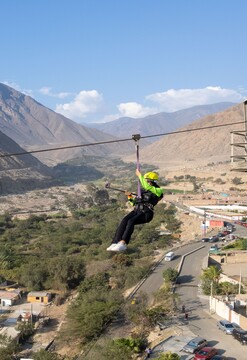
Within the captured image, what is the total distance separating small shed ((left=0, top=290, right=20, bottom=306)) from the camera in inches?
1092

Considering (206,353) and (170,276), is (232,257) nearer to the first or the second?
(170,276)

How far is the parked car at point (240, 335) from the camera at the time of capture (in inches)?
712

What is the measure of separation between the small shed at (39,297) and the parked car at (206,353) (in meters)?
13.6

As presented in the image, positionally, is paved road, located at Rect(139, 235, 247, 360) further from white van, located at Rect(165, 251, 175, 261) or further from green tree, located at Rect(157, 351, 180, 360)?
green tree, located at Rect(157, 351, 180, 360)

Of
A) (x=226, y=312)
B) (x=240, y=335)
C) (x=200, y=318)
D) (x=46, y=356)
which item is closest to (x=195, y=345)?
(x=240, y=335)

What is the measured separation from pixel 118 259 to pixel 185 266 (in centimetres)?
511

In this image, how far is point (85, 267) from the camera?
32.8 meters

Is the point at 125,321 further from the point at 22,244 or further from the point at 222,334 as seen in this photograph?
the point at 22,244

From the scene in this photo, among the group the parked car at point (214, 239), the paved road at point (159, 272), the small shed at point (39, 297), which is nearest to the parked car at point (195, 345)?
the paved road at point (159, 272)

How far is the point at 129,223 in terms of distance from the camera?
8.49m

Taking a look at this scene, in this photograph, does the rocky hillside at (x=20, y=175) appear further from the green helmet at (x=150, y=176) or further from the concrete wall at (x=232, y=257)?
the green helmet at (x=150, y=176)

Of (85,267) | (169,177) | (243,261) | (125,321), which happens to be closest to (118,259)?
(85,267)

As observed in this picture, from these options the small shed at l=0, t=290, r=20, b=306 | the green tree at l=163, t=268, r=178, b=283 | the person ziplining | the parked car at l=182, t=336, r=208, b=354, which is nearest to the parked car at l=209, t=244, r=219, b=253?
the green tree at l=163, t=268, r=178, b=283

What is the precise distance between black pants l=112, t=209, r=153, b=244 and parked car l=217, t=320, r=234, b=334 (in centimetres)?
1231
